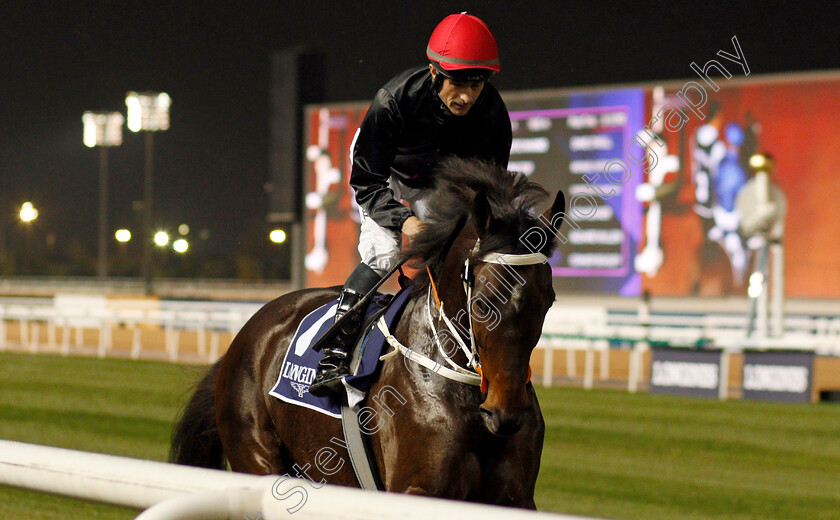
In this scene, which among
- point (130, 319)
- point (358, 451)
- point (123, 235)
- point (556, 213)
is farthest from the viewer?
point (130, 319)

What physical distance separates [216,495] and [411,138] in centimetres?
177

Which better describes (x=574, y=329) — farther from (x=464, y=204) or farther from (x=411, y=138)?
(x=464, y=204)

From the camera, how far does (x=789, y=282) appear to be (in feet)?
59.8

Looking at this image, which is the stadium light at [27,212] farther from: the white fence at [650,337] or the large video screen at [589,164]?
the large video screen at [589,164]

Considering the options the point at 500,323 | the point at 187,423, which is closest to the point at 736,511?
the point at 187,423

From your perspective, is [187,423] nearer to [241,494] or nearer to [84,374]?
[241,494]

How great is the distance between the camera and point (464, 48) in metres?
2.76

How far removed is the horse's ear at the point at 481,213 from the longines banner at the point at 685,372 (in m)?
8.66

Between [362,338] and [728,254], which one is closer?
[362,338]

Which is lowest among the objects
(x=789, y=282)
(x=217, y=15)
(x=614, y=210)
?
(x=789, y=282)

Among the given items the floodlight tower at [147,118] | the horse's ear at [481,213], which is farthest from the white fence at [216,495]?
the floodlight tower at [147,118]

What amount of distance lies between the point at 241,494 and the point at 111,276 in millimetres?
40148

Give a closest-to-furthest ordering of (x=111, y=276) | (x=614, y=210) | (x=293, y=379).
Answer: (x=293, y=379)
(x=614, y=210)
(x=111, y=276)

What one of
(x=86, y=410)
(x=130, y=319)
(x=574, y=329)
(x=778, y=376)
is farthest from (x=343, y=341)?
(x=130, y=319)
